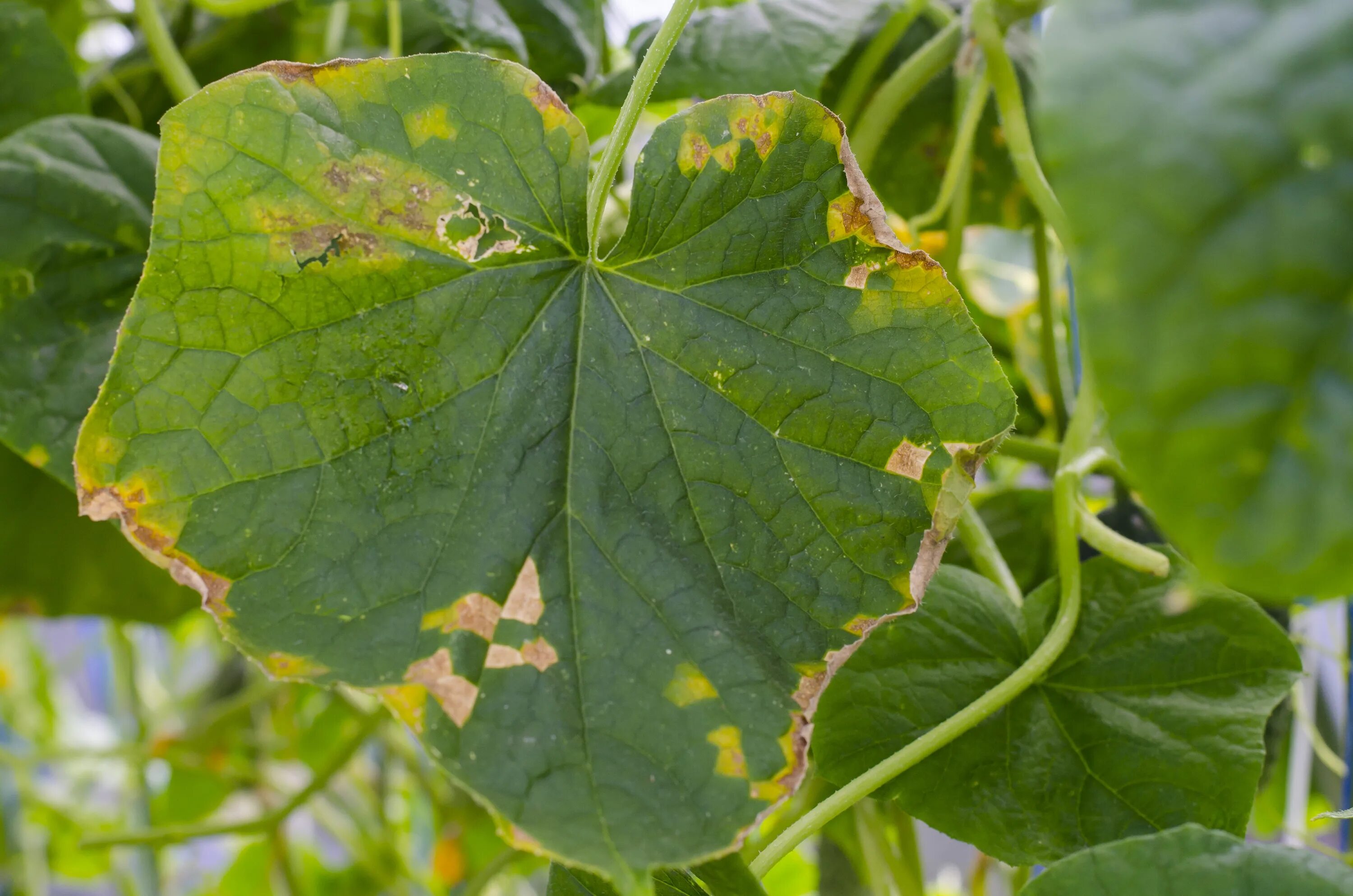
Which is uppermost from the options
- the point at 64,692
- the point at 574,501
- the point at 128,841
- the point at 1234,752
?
the point at 574,501

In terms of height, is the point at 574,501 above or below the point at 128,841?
above

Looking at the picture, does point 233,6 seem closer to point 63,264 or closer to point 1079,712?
point 63,264

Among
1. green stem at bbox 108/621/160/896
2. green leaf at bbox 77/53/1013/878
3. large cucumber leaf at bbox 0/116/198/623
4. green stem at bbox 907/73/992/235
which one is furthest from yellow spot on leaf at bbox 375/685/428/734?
green stem at bbox 108/621/160/896

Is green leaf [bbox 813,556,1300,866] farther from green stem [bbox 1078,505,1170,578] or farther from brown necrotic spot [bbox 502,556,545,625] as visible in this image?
brown necrotic spot [bbox 502,556,545,625]

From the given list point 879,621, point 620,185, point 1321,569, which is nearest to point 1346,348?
point 1321,569

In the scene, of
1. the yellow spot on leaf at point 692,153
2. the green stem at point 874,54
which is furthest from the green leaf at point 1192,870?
the green stem at point 874,54

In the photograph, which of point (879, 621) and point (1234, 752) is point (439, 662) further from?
point (1234, 752)
